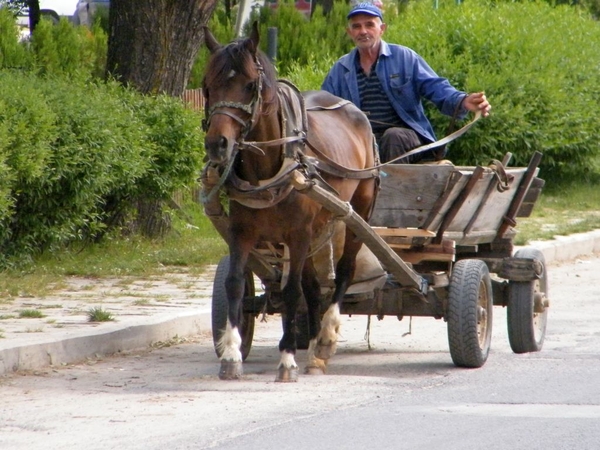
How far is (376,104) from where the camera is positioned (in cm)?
856

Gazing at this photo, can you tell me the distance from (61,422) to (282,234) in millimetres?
1670

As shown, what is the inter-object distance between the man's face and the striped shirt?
0.68 ft

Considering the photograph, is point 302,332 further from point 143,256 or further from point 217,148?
point 143,256

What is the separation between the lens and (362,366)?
7.52 meters

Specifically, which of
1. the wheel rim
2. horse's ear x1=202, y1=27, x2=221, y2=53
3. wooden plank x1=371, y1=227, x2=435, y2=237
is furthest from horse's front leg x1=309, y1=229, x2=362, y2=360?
horse's ear x1=202, y1=27, x2=221, y2=53

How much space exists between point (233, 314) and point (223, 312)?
0.54 m

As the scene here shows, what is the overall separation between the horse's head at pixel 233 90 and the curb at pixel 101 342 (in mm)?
1963

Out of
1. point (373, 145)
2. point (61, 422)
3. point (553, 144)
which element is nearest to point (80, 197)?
point (373, 145)

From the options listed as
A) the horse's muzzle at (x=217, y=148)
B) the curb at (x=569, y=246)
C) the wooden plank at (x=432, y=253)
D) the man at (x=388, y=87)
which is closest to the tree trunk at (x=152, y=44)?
the man at (x=388, y=87)

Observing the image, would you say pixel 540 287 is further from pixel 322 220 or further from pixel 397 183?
pixel 322 220

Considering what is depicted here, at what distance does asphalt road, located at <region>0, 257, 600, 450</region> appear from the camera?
5438 millimetres

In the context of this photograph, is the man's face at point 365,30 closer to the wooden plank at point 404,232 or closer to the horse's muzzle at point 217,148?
the wooden plank at point 404,232

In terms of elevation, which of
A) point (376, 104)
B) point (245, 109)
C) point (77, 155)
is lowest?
point (77, 155)

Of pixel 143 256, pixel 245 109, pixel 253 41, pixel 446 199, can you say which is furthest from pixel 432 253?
pixel 143 256
